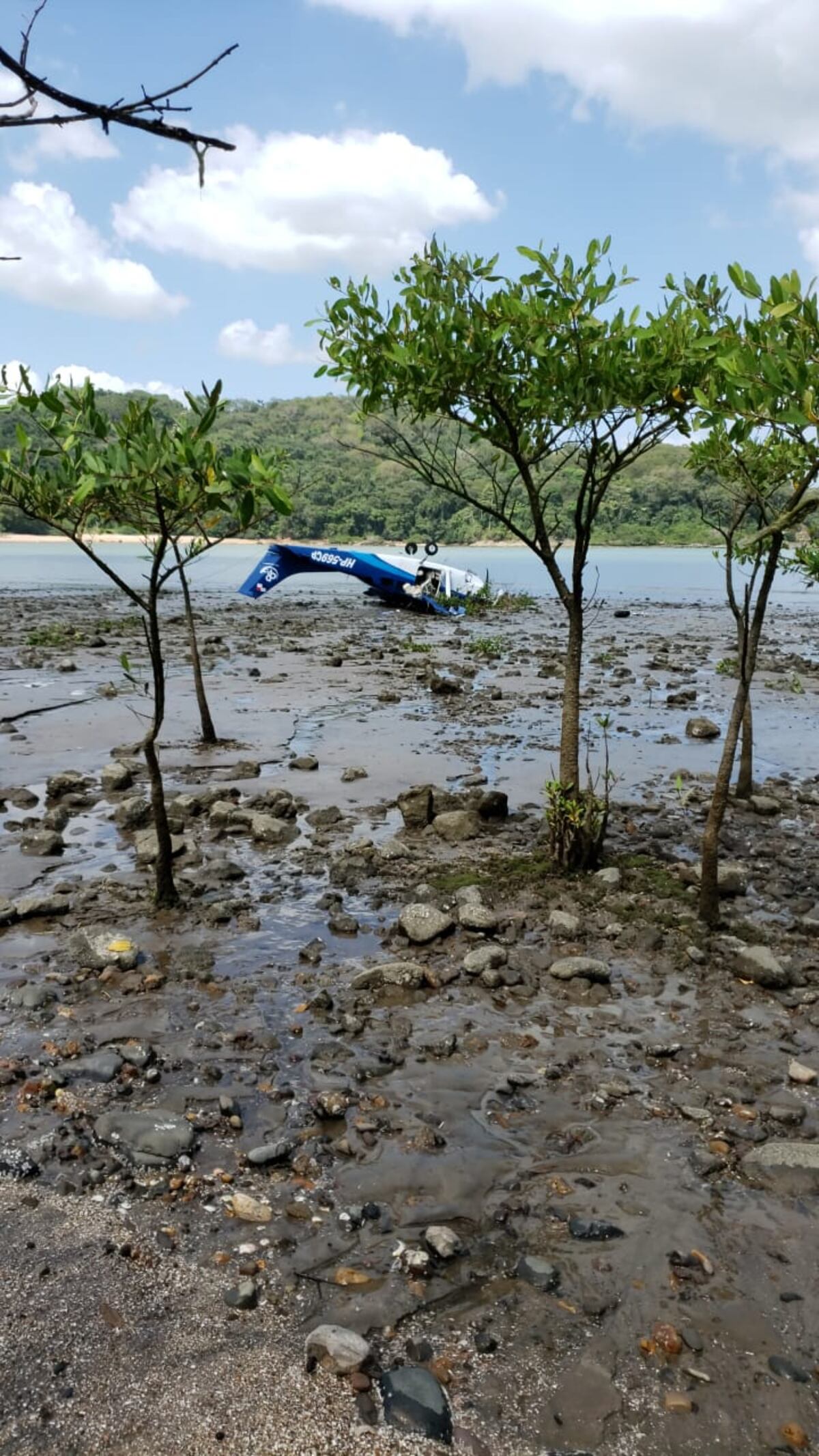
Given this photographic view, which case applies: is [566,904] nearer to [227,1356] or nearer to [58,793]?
[227,1356]

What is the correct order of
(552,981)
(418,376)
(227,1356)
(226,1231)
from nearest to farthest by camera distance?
1. (227,1356)
2. (226,1231)
3. (552,981)
4. (418,376)

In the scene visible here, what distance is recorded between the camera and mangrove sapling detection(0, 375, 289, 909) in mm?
5953

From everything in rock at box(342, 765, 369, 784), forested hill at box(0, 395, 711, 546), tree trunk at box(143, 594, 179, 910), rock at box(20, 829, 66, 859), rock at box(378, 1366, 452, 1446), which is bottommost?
rock at box(342, 765, 369, 784)

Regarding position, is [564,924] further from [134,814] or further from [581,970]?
[134,814]

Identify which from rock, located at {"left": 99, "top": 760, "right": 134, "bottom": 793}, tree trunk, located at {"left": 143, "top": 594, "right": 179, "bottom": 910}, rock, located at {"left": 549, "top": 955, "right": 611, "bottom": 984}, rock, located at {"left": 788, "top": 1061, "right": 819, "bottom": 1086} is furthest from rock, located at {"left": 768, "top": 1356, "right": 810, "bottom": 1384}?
rock, located at {"left": 99, "top": 760, "right": 134, "bottom": 793}

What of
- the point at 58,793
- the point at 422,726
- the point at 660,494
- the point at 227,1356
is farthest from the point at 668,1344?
the point at 660,494

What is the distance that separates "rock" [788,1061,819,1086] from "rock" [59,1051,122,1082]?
3958mm

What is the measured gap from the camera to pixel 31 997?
616cm

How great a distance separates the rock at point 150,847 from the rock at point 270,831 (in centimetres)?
77

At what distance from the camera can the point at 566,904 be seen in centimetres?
790

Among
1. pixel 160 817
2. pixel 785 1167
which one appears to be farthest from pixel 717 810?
pixel 160 817

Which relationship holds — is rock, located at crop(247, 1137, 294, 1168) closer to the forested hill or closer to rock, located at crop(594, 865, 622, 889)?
rock, located at crop(594, 865, 622, 889)

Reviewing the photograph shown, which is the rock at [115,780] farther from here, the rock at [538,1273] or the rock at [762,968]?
the rock at [538,1273]

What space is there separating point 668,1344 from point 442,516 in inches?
4499
